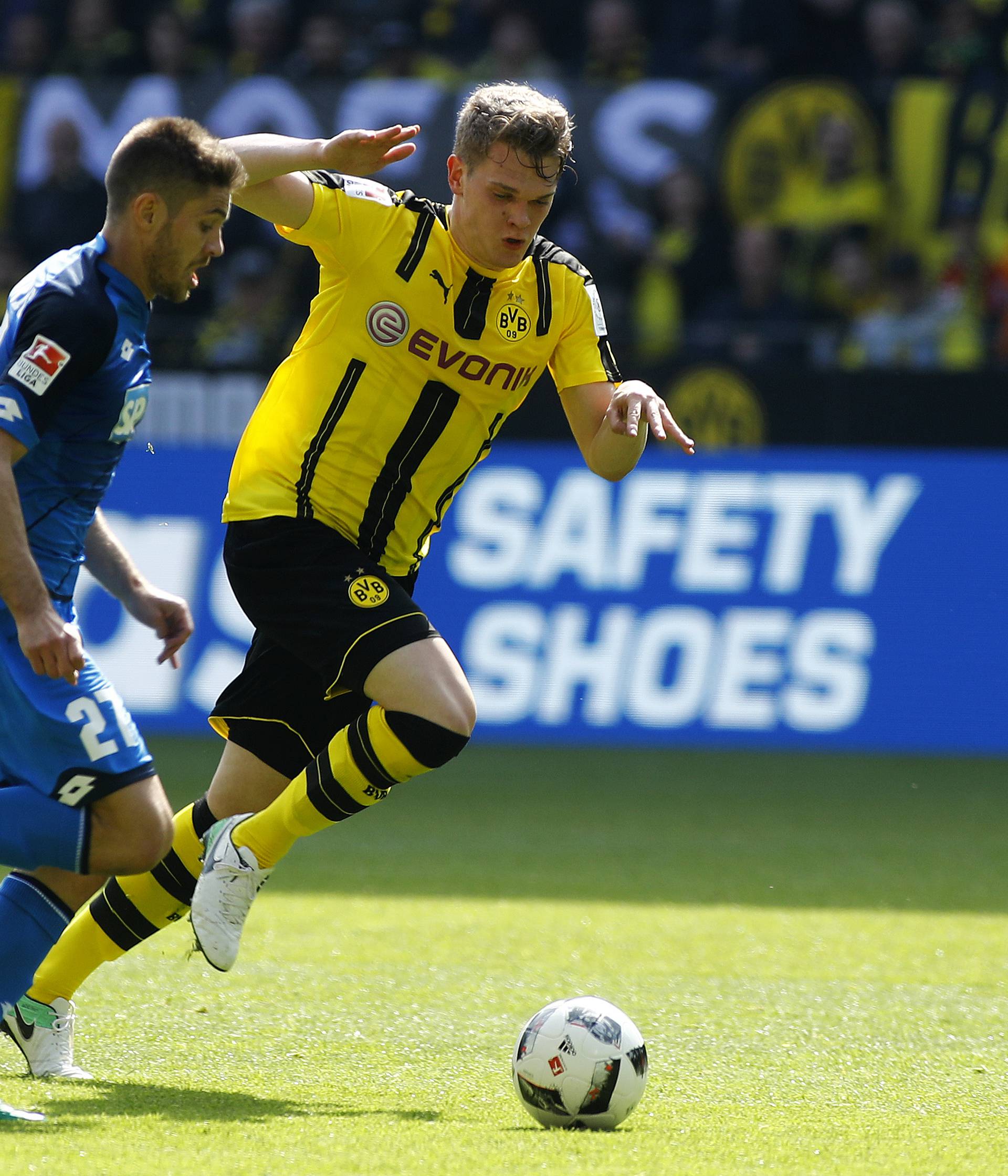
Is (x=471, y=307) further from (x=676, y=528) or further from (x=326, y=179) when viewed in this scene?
(x=676, y=528)

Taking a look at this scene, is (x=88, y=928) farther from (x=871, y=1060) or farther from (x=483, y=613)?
(x=483, y=613)

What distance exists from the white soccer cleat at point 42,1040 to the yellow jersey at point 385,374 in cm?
125

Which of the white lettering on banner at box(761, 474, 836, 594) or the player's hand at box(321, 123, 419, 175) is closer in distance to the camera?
the player's hand at box(321, 123, 419, 175)

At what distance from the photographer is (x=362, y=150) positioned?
4.08 meters

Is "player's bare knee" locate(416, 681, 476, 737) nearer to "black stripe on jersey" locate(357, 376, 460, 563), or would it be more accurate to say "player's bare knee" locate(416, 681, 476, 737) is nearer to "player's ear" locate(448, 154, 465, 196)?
"black stripe on jersey" locate(357, 376, 460, 563)

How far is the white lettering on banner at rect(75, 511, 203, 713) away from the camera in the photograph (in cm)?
975

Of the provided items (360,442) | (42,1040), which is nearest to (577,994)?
(42,1040)

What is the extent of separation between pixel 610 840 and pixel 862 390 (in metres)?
3.76

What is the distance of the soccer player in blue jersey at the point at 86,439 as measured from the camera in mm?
3283

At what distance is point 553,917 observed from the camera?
237 inches

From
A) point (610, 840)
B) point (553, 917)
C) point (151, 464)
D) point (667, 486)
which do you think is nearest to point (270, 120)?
point (151, 464)

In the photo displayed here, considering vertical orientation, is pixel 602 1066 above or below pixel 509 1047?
above

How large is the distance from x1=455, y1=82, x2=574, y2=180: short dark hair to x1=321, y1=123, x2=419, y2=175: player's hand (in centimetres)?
15

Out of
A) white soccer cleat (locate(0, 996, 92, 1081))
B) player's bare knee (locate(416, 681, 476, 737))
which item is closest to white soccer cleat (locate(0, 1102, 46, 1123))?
white soccer cleat (locate(0, 996, 92, 1081))
